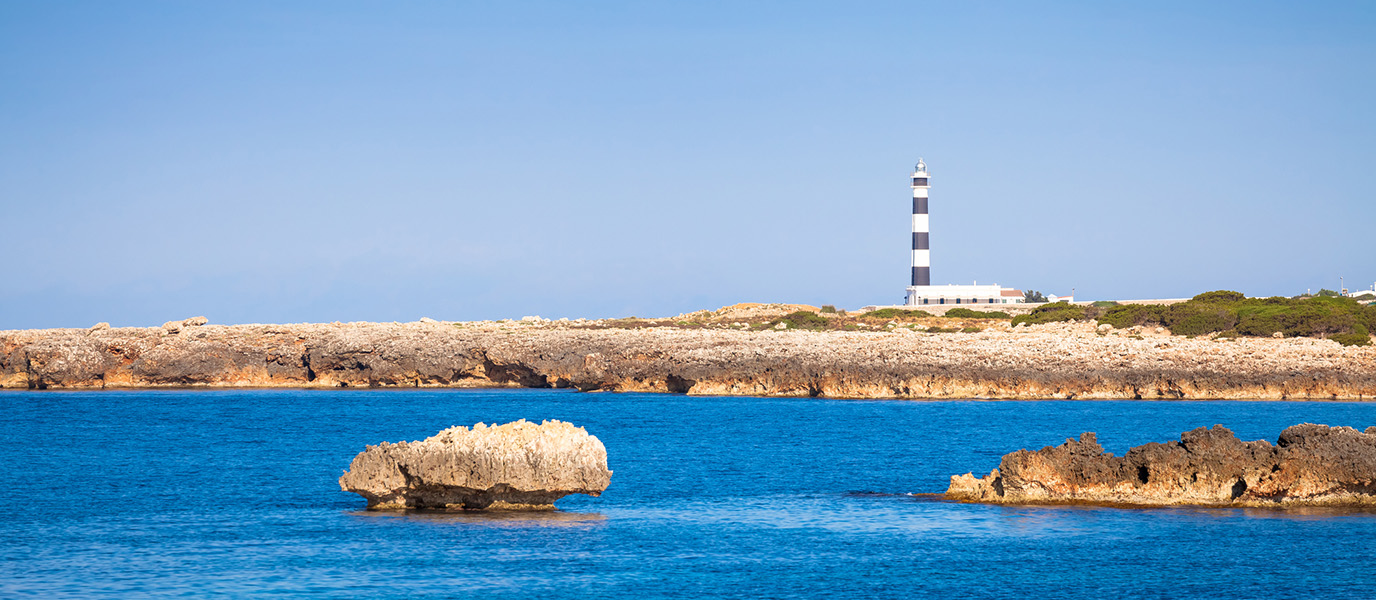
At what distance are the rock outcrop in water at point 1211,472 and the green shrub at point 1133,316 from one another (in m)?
58.4

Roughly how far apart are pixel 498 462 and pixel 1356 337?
190 ft

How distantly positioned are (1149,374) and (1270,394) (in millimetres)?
4812

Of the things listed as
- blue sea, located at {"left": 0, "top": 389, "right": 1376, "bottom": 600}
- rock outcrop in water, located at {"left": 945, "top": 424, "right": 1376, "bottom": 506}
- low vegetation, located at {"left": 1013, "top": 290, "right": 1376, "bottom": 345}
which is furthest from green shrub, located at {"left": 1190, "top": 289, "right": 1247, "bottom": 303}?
rock outcrop in water, located at {"left": 945, "top": 424, "right": 1376, "bottom": 506}

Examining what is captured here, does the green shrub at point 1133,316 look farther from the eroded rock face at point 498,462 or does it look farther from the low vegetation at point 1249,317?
the eroded rock face at point 498,462

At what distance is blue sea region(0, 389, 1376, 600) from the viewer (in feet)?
59.7

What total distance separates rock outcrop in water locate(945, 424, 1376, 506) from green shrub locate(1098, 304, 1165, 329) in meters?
58.4

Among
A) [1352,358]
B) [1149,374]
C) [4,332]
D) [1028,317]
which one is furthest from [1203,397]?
[4,332]

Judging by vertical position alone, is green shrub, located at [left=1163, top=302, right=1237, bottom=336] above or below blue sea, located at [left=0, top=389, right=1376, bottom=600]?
above

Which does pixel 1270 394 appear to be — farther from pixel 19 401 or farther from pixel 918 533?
pixel 19 401

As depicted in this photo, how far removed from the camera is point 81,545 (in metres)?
21.3

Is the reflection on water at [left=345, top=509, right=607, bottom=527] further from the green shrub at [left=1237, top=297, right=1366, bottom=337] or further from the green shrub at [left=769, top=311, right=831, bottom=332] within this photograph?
the green shrub at [left=769, top=311, right=831, bottom=332]

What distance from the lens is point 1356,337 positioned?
67.9 m

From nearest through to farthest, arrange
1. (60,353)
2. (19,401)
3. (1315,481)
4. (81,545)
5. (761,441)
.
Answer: (81,545)
(1315,481)
(761,441)
(19,401)
(60,353)

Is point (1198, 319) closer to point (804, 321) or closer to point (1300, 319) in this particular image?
point (1300, 319)
